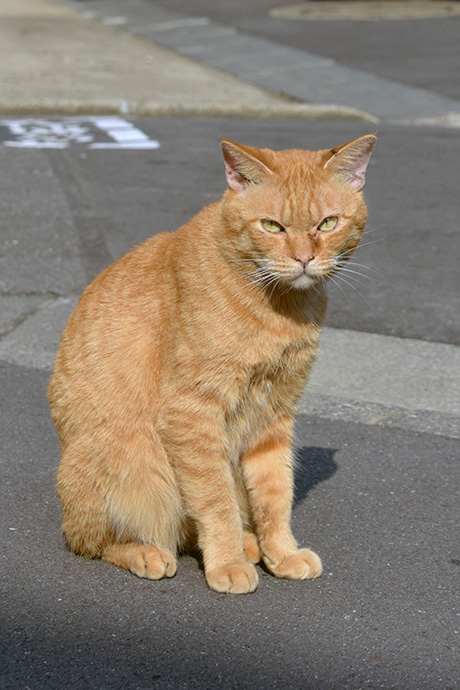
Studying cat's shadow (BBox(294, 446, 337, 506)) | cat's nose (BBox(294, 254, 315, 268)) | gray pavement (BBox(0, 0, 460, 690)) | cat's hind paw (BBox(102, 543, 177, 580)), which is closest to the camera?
gray pavement (BBox(0, 0, 460, 690))

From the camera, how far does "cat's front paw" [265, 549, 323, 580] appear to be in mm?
3051

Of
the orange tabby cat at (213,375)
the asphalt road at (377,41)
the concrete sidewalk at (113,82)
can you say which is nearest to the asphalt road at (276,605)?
the orange tabby cat at (213,375)

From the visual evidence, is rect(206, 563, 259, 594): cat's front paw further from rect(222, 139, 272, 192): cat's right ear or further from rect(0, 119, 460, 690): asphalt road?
rect(222, 139, 272, 192): cat's right ear

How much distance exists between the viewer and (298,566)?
3.05 m

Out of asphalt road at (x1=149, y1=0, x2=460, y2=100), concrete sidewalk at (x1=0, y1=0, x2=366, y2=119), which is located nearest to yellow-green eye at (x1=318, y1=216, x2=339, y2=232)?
concrete sidewalk at (x1=0, y1=0, x2=366, y2=119)

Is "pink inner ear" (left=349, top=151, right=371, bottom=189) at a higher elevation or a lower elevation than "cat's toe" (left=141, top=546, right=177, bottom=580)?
higher

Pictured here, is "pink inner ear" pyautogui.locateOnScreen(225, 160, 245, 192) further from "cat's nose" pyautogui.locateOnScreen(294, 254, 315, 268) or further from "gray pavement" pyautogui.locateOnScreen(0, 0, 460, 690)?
"gray pavement" pyautogui.locateOnScreen(0, 0, 460, 690)

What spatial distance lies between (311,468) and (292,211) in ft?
4.63

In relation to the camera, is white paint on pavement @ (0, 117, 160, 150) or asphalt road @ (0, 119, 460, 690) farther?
white paint on pavement @ (0, 117, 160, 150)

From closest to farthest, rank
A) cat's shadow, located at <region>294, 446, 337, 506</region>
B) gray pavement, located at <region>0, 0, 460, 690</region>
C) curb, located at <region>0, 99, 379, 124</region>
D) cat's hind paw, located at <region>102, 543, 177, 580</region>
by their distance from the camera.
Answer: gray pavement, located at <region>0, 0, 460, 690</region> < cat's hind paw, located at <region>102, 543, 177, 580</region> < cat's shadow, located at <region>294, 446, 337, 506</region> < curb, located at <region>0, 99, 379, 124</region>

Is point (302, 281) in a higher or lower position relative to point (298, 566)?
higher

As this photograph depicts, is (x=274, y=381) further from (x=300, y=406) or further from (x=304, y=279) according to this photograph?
(x=300, y=406)

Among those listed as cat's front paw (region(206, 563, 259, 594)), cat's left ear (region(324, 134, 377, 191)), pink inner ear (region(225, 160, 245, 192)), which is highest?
cat's left ear (region(324, 134, 377, 191))

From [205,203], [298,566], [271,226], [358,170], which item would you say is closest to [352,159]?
[358,170]
